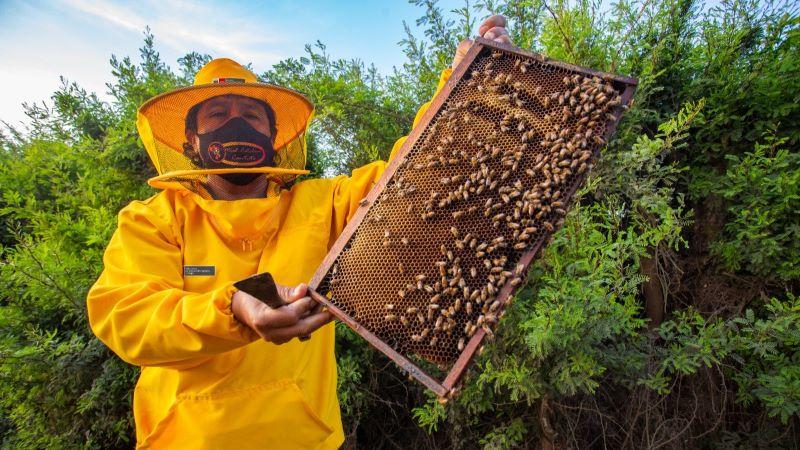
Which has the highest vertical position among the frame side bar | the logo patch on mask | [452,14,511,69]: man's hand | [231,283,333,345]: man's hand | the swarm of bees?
[452,14,511,69]: man's hand

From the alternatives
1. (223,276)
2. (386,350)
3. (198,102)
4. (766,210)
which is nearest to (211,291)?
(223,276)

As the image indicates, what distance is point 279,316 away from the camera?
1982 mm

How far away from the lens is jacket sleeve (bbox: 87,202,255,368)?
6.64 feet

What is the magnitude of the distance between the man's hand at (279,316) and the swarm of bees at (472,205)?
0.51ft

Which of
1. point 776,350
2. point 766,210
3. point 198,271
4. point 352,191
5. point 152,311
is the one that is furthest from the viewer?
point 766,210

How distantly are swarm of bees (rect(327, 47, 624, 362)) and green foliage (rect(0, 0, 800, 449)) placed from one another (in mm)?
1273

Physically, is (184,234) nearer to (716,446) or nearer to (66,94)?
(66,94)

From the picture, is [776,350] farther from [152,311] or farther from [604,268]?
[152,311]

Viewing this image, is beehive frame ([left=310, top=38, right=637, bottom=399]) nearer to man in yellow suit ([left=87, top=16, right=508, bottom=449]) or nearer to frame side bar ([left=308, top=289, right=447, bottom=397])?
frame side bar ([left=308, top=289, right=447, bottom=397])

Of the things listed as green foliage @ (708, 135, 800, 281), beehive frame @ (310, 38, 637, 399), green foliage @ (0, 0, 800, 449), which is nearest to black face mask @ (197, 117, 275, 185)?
beehive frame @ (310, 38, 637, 399)

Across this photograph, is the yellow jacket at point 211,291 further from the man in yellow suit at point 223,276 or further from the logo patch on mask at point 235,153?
the logo patch on mask at point 235,153

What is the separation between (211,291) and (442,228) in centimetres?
120

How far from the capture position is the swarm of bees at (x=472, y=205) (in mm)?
2014

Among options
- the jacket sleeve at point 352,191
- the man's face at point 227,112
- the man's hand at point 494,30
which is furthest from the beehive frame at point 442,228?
the man's face at point 227,112
